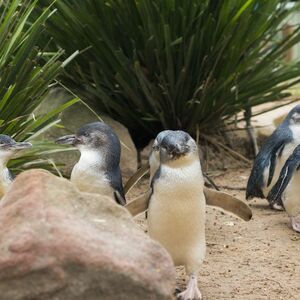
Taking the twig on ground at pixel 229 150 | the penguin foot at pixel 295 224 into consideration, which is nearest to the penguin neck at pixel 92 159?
the penguin foot at pixel 295 224

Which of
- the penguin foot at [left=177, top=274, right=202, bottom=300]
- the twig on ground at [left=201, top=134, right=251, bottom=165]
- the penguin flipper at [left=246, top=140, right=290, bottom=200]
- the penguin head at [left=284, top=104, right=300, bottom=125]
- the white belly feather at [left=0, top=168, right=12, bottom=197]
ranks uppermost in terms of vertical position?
the white belly feather at [left=0, top=168, right=12, bottom=197]

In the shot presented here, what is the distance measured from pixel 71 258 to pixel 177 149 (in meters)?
1.20

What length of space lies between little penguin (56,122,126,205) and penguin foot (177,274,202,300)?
33.9 inches

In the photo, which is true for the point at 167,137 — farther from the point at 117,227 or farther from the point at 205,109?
the point at 205,109

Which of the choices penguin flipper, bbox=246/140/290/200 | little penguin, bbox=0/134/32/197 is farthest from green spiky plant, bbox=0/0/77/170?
penguin flipper, bbox=246/140/290/200

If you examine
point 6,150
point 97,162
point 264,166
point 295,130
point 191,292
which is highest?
point 6,150

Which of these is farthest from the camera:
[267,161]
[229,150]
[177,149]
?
[229,150]

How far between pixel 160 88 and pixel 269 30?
3.98 ft

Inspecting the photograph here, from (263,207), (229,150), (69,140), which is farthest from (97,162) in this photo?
(229,150)

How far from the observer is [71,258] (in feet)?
9.75

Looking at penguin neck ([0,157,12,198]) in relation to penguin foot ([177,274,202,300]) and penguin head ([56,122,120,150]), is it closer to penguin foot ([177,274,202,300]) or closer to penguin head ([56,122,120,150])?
penguin head ([56,122,120,150])

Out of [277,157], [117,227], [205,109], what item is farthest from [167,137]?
[205,109]

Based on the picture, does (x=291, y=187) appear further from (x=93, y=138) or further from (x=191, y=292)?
(x=191, y=292)

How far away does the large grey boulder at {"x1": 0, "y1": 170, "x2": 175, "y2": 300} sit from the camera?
117 inches
